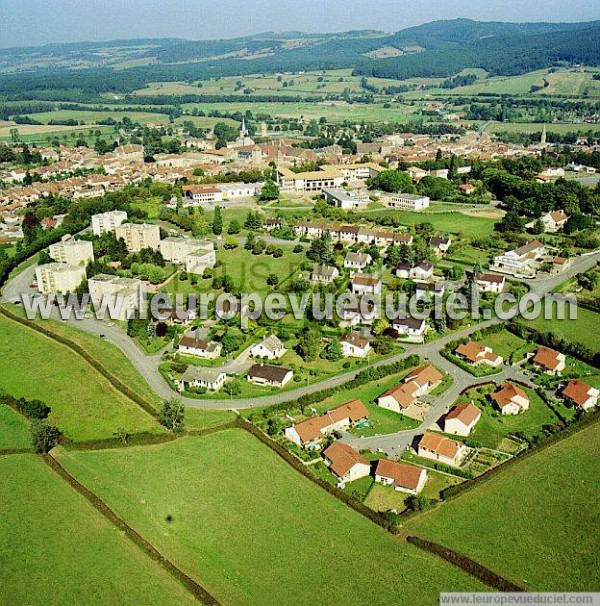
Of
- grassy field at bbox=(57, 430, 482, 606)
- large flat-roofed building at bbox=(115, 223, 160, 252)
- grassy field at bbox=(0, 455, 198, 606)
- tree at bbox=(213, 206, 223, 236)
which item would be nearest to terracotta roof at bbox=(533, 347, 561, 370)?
grassy field at bbox=(57, 430, 482, 606)

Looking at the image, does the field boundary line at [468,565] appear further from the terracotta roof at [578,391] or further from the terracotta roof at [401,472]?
the terracotta roof at [578,391]

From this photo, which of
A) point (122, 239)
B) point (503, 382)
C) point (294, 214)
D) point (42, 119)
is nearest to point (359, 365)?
point (503, 382)

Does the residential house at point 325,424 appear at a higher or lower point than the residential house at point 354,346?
lower

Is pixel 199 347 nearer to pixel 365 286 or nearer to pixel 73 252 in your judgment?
pixel 365 286

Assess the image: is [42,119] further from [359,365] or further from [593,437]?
[593,437]

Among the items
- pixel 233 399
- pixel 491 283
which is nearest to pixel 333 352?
pixel 233 399

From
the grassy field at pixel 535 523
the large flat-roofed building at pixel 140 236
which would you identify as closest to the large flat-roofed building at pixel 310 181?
the large flat-roofed building at pixel 140 236
